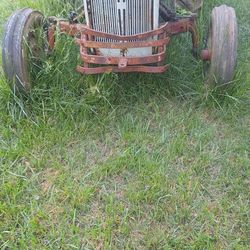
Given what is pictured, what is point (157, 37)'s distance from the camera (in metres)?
3.30

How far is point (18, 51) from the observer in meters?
3.21

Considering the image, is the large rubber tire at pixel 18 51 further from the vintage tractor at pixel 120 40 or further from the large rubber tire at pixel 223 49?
the large rubber tire at pixel 223 49

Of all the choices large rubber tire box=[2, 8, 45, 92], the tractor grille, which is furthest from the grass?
the tractor grille

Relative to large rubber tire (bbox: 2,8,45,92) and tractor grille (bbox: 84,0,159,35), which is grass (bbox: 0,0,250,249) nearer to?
large rubber tire (bbox: 2,8,45,92)

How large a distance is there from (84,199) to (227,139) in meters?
1.26

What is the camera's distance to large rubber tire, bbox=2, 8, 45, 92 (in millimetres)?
3221

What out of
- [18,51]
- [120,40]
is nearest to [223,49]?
[120,40]

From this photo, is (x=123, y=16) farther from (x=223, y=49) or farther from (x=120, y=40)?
(x=223, y=49)

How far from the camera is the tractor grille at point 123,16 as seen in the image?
3.11 m

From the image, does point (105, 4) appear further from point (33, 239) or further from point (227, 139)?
point (33, 239)

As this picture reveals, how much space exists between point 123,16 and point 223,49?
85cm

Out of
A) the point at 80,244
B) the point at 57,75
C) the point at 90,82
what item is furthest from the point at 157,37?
the point at 80,244

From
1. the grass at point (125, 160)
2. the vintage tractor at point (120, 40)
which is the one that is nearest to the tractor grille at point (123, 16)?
the vintage tractor at point (120, 40)

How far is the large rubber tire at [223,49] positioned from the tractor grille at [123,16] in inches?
20.4
